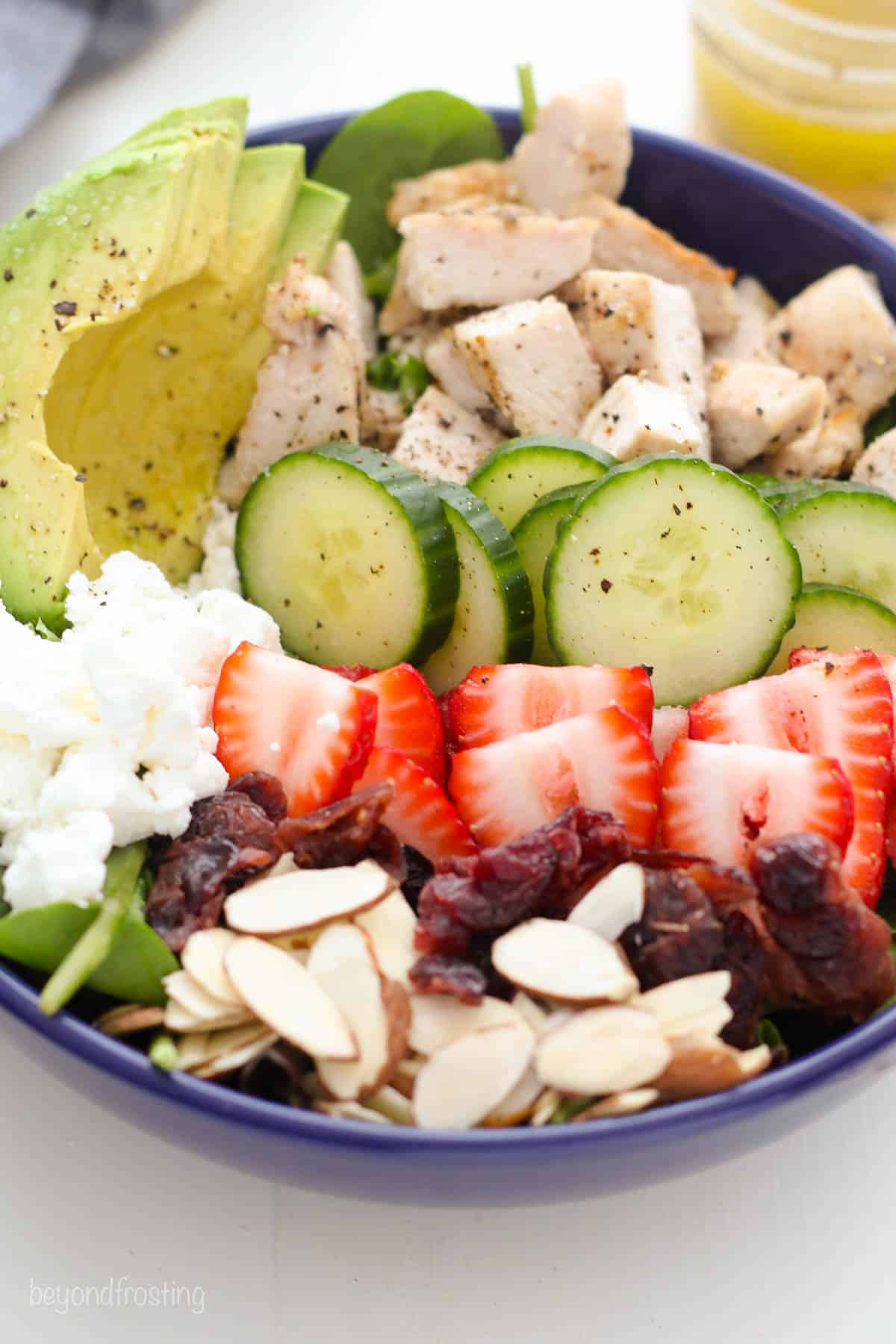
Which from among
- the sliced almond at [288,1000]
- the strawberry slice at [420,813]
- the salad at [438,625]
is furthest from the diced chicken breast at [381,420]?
the sliced almond at [288,1000]

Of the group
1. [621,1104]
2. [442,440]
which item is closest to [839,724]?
[621,1104]

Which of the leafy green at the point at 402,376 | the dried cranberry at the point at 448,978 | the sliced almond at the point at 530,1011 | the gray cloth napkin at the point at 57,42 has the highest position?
the gray cloth napkin at the point at 57,42

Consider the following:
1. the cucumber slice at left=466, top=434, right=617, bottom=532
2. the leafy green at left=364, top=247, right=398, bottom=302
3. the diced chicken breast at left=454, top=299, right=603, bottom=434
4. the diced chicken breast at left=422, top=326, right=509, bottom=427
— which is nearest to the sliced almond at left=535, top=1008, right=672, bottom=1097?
the cucumber slice at left=466, top=434, right=617, bottom=532

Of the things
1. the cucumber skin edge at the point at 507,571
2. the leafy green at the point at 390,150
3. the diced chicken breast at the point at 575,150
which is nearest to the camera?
the cucumber skin edge at the point at 507,571

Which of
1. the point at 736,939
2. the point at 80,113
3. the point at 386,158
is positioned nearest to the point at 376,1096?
the point at 736,939

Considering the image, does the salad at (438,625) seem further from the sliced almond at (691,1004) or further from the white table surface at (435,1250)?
the white table surface at (435,1250)

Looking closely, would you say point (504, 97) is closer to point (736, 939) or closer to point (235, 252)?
point (235, 252)
